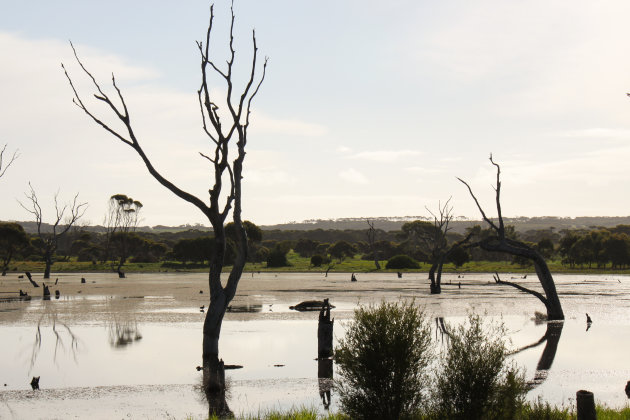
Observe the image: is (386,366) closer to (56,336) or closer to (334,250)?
(56,336)

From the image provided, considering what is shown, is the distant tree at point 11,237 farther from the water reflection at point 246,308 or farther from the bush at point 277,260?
the water reflection at point 246,308

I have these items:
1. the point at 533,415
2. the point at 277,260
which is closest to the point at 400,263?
the point at 277,260

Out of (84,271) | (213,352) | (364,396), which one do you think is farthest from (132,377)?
(84,271)

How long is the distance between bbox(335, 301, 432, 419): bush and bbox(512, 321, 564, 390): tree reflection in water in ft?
18.4

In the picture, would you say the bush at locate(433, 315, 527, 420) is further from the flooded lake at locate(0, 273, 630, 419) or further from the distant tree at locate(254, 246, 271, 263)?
the distant tree at locate(254, 246, 271, 263)

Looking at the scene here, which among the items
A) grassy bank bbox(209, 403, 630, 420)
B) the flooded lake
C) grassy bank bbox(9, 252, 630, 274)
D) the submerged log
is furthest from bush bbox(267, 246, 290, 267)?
grassy bank bbox(209, 403, 630, 420)

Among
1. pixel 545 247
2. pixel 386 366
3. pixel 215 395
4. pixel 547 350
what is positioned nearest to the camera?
pixel 386 366

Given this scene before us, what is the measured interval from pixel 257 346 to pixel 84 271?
3513 inches

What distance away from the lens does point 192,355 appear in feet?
72.9

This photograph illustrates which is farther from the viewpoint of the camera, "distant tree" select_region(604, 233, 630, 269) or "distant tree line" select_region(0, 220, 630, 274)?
"distant tree line" select_region(0, 220, 630, 274)

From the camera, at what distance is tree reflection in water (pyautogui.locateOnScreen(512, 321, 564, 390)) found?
17641 millimetres

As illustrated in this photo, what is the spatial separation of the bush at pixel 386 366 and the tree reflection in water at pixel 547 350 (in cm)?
562

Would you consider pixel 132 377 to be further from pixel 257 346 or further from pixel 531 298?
pixel 531 298

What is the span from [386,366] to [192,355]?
11.8 metres
